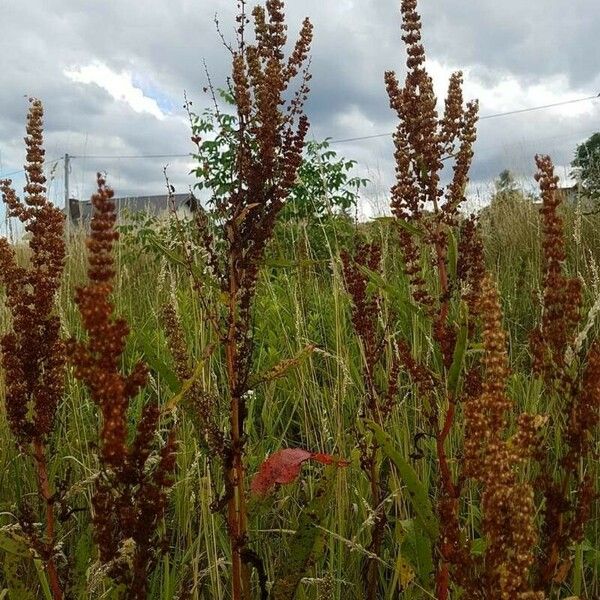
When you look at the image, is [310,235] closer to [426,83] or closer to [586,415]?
Result: [426,83]

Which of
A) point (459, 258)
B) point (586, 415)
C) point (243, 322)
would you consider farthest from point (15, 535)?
point (459, 258)

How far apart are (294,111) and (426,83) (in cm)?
40

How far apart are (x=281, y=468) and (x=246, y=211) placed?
57 centimetres

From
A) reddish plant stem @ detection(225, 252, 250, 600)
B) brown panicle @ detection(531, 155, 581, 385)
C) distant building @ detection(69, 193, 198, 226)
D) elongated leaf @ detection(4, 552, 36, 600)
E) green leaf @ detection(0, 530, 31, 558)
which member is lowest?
elongated leaf @ detection(4, 552, 36, 600)

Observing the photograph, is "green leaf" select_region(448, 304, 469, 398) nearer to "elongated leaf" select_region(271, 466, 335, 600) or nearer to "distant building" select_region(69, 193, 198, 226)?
"elongated leaf" select_region(271, 466, 335, 600)

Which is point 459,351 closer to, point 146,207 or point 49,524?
point 49,524

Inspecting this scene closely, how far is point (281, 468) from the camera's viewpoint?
62.5 inches

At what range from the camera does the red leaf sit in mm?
1577

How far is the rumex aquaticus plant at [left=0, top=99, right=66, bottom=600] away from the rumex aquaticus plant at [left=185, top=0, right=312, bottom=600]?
0.38 metres

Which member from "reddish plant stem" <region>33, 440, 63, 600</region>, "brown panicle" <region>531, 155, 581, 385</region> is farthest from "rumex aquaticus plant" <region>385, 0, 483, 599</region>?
"reddish plant stem" <region>33, 440, 63, 600</region>

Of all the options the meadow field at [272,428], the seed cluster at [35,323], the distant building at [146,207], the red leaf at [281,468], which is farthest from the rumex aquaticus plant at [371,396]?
the seed cluster at [35,323]

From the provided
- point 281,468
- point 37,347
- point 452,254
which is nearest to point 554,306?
point 452,254

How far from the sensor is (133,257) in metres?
7.12

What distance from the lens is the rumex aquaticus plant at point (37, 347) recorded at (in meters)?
1.61
